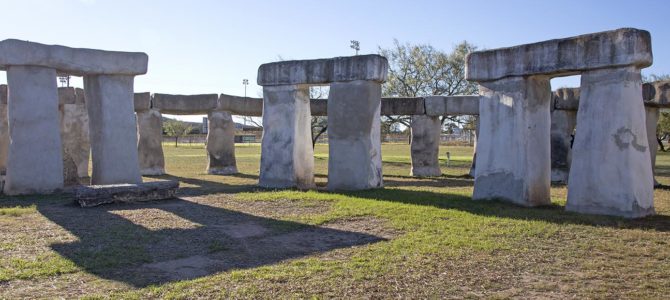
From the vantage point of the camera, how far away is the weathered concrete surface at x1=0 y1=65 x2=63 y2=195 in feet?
37.6

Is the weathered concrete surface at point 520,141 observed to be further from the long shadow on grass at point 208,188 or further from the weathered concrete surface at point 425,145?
the weathered concrete surface at point 425,145

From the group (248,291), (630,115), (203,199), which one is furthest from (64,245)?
(630,115)

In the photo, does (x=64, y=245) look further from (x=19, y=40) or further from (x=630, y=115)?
(x=630, y=115)

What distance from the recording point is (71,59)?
1187 centimetres

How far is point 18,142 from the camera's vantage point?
11453 millimetres

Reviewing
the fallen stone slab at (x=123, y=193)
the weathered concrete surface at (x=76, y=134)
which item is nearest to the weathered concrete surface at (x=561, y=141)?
the fallen stone slab at (x=123, y=193)

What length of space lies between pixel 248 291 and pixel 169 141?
199ft

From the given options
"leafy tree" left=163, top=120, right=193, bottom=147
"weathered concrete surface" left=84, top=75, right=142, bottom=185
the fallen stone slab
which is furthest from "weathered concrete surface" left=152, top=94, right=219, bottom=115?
"leafy tree" left=163, top=120, right=193, bottom=147

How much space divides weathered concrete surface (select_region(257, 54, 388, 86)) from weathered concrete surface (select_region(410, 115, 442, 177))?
6.47m

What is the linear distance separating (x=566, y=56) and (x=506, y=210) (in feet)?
9.08

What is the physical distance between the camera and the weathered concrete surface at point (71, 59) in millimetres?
11289

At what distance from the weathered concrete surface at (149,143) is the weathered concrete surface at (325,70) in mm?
6133

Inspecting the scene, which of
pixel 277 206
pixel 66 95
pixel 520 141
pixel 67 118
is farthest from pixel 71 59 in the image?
pixel 520 141

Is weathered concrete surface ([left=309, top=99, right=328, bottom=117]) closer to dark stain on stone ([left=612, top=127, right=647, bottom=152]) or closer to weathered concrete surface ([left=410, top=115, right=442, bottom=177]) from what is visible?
weathered concrete surface ([left=410, top=115, right=442, bottom=177])
